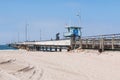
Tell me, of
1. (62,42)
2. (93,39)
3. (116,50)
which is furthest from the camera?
(62,42)

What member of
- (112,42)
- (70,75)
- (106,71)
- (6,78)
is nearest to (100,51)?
(112,42)

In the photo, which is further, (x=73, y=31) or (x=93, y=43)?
(x=73, y=31)

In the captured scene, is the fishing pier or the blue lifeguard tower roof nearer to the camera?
the fishing pier

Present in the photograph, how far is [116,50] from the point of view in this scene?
3005 cm

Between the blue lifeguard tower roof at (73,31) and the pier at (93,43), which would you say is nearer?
the pier at (93,43)

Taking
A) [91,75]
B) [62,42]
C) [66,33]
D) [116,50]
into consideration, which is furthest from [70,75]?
[66,33]

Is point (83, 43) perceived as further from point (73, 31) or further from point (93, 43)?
point (73, 31)

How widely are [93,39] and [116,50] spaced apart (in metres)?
6.60

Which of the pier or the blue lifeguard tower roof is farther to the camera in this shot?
the blue lifeguard tower roof

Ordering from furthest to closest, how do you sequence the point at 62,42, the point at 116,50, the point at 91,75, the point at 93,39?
1. the point at 62,42
2. the point at 93,39
3. the point at 116,50
4. the point at 91,75

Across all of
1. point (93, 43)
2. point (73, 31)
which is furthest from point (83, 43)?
point (73, 31)

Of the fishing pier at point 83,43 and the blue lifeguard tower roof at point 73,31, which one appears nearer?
the fishing pier at point 83,43

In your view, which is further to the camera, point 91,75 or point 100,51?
point 100,51

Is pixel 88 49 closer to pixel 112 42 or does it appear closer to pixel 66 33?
pixel 112 42
